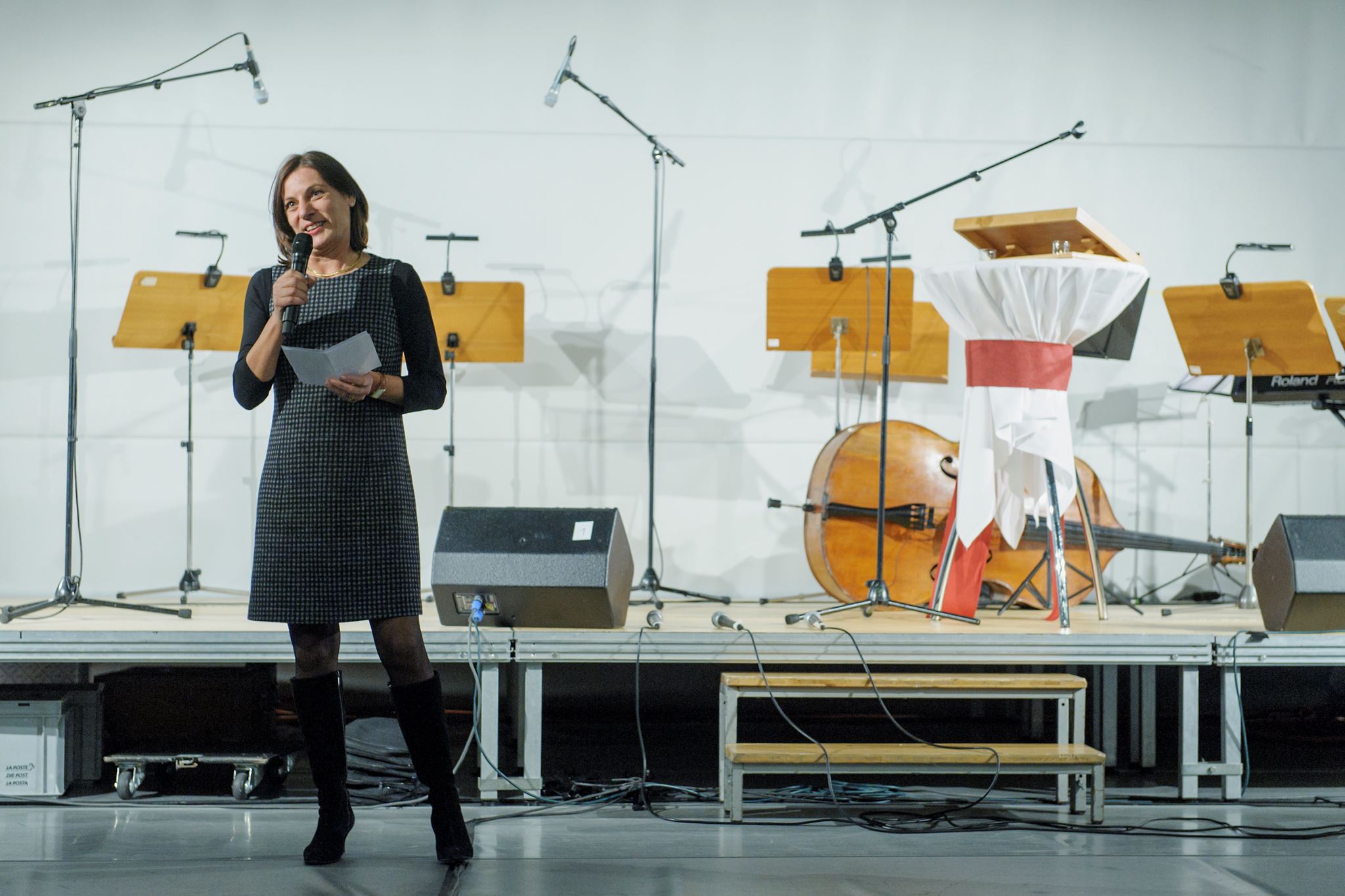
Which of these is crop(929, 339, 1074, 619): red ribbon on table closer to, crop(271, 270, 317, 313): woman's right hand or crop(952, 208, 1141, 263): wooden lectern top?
crop(952, 208, 1141, 263): wooden lectern top

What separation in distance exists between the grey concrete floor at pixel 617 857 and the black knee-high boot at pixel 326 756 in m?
0.05

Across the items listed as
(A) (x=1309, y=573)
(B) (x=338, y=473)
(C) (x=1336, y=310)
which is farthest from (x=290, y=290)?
(C) (x=1336, y=310)

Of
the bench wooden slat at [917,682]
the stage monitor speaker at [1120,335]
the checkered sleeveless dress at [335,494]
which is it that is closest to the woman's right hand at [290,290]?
the checkered sleeveless dress at [335,494]

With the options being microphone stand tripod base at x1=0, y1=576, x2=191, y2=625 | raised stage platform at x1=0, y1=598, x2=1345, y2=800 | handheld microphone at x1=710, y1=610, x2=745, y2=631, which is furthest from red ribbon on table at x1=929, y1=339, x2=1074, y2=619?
microphone stand tripod base at x1=0, y1=576, x2=191, y2=625

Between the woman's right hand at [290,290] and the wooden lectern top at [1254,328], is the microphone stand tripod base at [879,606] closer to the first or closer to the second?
the wooden lectern top at [1254,328]

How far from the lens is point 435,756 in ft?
7.75

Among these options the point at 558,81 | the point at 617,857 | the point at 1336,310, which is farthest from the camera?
the point at 558,81

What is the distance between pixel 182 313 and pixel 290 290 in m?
2.42

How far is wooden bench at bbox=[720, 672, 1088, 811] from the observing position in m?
3.00

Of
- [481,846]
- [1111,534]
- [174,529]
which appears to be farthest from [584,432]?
[481,846]

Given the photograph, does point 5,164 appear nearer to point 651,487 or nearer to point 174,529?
point 174,529

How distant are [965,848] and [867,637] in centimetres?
63

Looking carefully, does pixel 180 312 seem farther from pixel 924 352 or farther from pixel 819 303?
pixel 924 352

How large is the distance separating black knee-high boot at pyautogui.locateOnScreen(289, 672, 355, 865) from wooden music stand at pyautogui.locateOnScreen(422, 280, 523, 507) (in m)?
2.09
